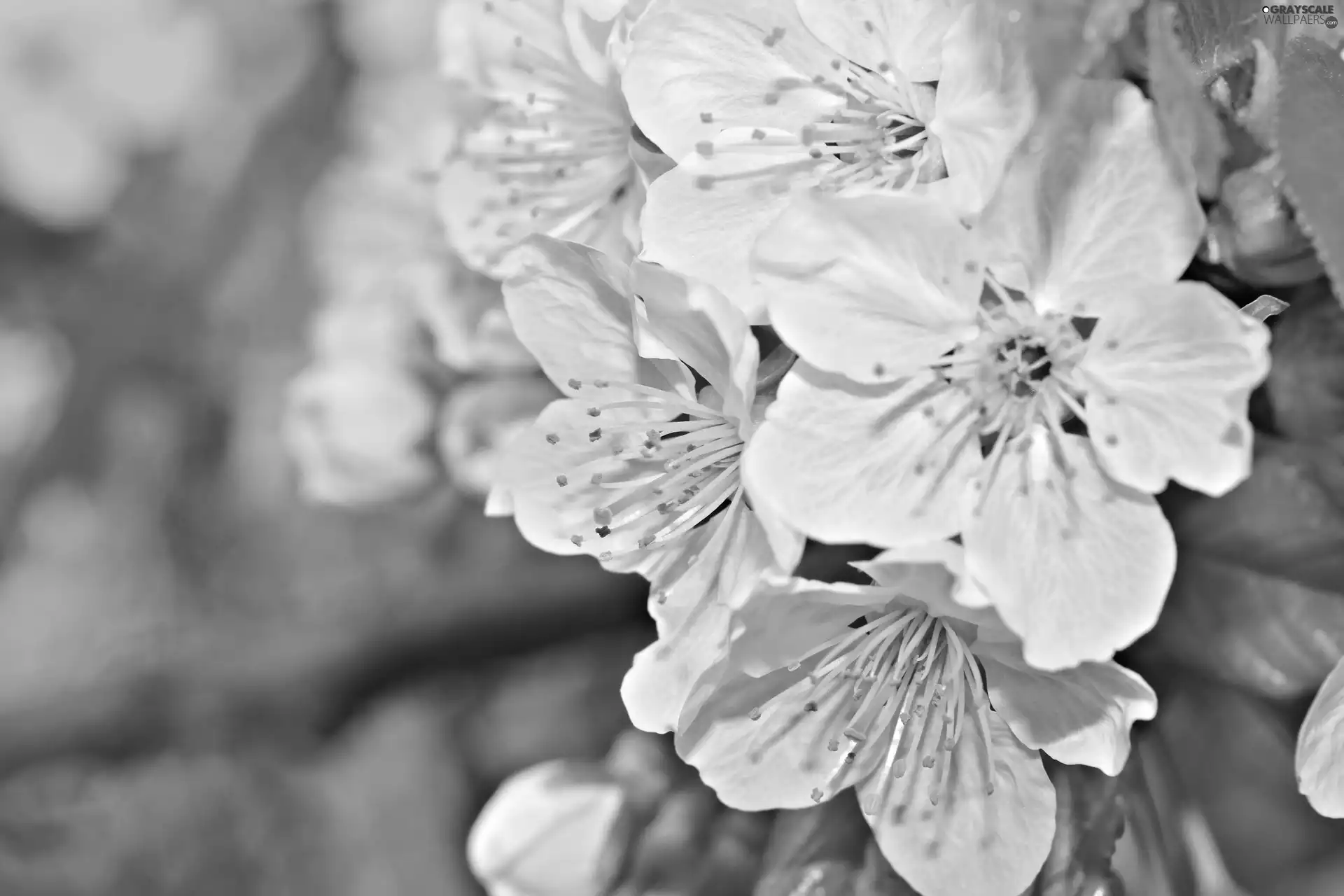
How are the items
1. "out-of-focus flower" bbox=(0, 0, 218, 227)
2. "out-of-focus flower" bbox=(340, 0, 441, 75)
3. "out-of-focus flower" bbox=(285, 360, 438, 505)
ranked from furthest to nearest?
"out-of-focus flower" bbox=(0, 0, 218, 227)
"out-of-focus flower" bbox=(340, 0, 441, 75)
"out-of-focus flower" bbox=(285, 360, 438, 505)

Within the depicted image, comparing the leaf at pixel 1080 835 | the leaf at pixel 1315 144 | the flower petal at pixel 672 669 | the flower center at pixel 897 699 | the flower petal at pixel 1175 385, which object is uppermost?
the leaf at pixel 1315 144

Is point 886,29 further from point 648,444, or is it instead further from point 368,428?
point 368,428

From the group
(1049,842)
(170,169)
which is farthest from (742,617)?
(170,169)

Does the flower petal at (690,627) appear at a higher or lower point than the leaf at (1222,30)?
lower

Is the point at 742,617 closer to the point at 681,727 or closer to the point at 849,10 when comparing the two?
the point at 681,727

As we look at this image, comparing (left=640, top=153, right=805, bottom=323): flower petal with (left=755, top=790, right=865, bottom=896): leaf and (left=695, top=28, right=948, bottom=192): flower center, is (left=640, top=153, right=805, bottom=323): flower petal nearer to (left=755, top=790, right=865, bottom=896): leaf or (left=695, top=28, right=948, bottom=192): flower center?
(left=695, top=28, right=948, bottom=192): flower center

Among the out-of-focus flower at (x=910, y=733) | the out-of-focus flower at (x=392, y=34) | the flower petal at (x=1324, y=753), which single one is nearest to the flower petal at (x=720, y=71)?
the out-of-focus flower at (x=910, y=733)

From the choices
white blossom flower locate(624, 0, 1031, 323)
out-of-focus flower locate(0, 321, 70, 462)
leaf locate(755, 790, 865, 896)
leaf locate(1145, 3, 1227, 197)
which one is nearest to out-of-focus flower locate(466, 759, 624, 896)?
leaf locate(755, 790, 865, 896)

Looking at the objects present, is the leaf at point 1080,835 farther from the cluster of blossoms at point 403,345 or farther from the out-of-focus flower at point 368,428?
the out-of-focus flower at point 368,428

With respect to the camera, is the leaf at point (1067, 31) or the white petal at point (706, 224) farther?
the white petal at point (706, 224)
